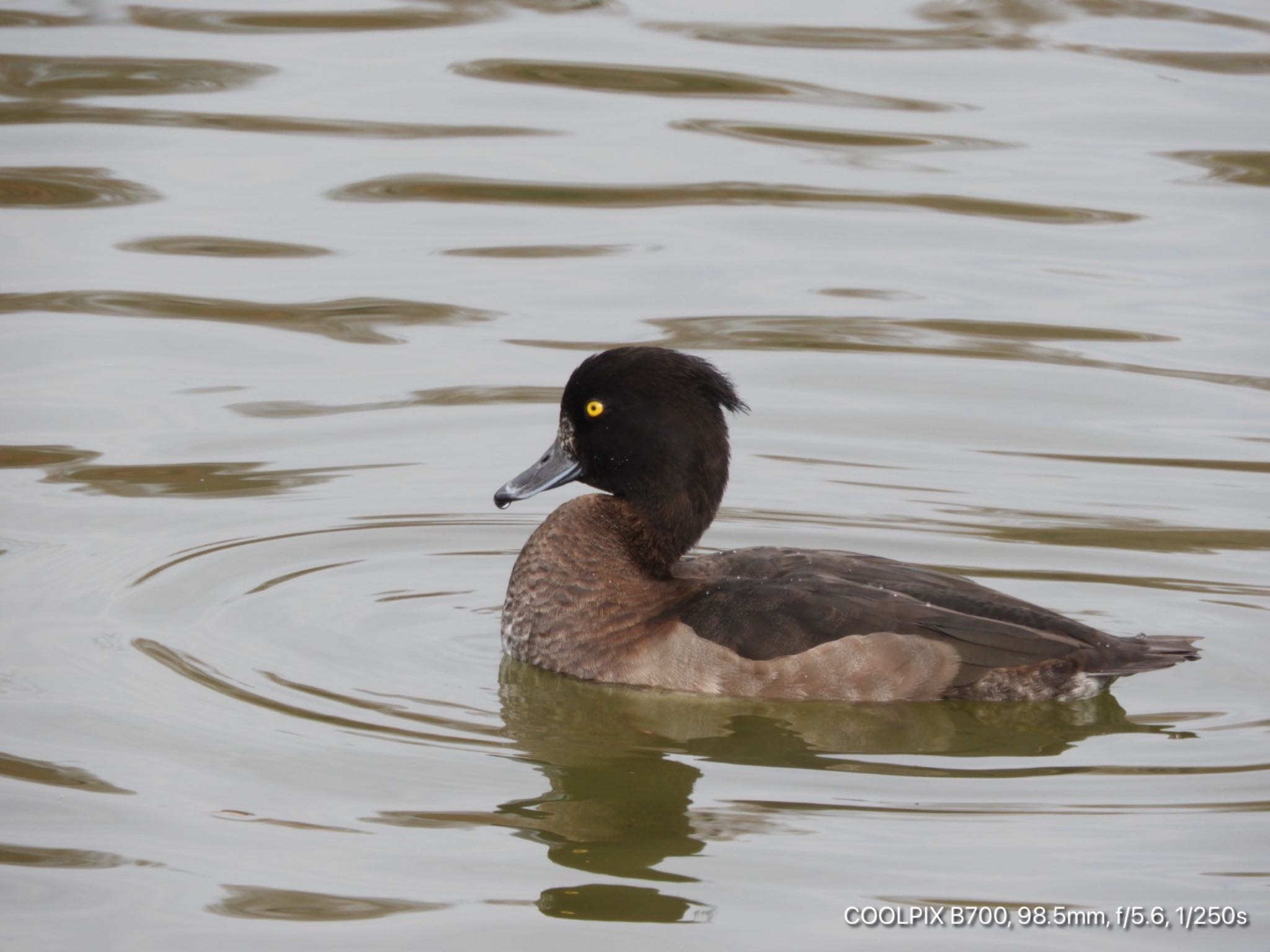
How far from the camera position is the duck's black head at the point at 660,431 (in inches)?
305

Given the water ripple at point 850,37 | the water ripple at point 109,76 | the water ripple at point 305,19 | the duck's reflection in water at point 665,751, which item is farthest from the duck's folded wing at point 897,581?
the water ripple at point 305,19

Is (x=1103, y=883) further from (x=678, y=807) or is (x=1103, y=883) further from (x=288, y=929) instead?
(x=288, y=929)

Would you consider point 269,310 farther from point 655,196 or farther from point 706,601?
point 706,601

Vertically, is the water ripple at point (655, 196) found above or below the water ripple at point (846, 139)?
below

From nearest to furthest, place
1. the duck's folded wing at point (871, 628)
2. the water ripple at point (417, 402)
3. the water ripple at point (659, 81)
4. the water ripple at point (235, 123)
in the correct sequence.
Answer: the duck's folded wing at point (871, 628) → the water ripple at point (417, 402) → the water ripple at point (235, 123) → the water ripple at point (659, 81)

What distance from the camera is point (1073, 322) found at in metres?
12.4

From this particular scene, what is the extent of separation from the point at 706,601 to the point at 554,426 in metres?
3.43

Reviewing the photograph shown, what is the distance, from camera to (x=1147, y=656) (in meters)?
7.31

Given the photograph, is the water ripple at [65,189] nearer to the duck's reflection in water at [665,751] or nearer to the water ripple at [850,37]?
the water ripple at [850,37]

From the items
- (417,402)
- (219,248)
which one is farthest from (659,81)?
(417,402)

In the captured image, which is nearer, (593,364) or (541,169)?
(593,364)

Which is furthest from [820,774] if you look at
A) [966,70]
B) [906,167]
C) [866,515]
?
[966,70]

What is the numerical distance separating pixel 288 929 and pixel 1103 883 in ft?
7.54

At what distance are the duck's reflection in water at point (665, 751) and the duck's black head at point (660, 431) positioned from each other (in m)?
0.72
